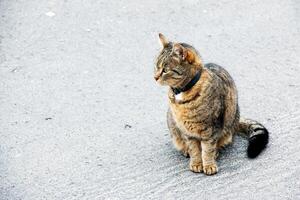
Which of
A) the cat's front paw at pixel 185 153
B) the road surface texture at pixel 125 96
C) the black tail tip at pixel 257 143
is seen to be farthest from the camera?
the cat's front paw at pixel 185 153

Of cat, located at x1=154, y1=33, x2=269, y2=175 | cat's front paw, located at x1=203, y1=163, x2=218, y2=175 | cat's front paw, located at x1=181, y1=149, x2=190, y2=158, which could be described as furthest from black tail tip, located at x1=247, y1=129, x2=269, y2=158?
cat's front paw, located at x1=181, y1=149, x2=190, y2=158

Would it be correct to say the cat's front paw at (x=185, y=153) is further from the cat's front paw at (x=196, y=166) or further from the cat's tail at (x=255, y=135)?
the cat's tail at (x=255, y=135)

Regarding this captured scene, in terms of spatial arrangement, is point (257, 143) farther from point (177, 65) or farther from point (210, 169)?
point (177, 65)

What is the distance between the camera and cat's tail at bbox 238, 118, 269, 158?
13.2 feet

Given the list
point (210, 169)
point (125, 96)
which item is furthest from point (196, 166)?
point (125, 96)

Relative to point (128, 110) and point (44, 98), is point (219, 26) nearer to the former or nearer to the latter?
point (128, 110)

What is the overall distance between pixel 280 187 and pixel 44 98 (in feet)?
7.05

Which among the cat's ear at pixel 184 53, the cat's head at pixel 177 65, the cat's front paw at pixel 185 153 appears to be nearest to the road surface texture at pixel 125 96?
the cat's front paw at pixel 185 153

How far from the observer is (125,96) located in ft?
15.9

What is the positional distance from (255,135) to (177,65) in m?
0.83

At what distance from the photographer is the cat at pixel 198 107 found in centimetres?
376

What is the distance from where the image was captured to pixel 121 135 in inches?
173

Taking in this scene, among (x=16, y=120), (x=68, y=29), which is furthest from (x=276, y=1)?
(x=16, y=120)

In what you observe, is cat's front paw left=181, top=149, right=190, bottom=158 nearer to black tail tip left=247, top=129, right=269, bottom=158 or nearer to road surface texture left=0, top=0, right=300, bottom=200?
road surface texture left=0, top=0, right=300, bottom=200
